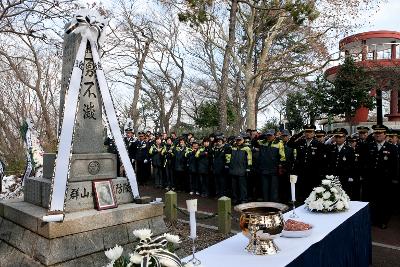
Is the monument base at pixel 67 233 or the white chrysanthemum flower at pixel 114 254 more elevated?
the white chrysanthemum flower at pixel 114 254

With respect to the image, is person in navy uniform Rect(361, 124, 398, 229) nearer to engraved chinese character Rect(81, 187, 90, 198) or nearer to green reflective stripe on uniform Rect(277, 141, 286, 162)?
green reflective stripe on uniform Rect(277, 141, 286, 162)

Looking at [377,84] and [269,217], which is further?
[377,84]

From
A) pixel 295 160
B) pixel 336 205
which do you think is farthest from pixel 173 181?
pixel 336 205

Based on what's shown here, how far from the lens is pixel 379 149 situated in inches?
291

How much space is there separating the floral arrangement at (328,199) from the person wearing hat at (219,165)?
5.90 metres

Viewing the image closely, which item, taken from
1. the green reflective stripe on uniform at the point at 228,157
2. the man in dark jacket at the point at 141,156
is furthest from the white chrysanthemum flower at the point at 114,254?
the man in dark jacket at the point at 141,156

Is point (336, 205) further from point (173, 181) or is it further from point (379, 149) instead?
point (173, 181)

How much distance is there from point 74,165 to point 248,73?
13.8 m

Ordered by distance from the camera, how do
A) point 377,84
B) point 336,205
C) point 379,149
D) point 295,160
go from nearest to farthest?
point 336,205 → point 379,149 → point 295,160 → point 377,84

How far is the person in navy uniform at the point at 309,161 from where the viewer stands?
852cm

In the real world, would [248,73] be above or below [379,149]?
above

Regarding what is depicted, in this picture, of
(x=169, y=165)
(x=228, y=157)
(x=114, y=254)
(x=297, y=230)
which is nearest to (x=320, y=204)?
(x=297, y=230)

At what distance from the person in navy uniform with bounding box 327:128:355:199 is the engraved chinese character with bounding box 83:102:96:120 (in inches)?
206

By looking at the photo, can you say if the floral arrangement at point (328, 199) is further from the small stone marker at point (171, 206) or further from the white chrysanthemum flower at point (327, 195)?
the small stone marker at point (171, 206)
